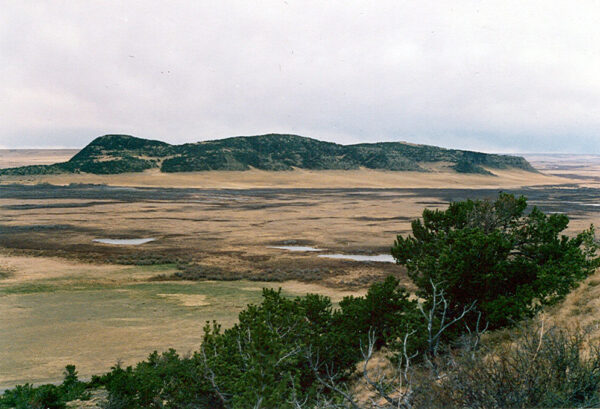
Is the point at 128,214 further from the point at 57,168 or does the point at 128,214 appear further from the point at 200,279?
the point at 57,168

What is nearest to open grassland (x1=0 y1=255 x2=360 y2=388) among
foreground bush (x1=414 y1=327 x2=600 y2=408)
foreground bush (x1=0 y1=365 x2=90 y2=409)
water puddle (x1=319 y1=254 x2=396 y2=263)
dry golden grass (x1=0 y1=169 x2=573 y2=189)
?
foreground bush (x1=0 y1=365 x2=90 y2=409)

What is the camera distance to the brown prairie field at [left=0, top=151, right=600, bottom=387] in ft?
56.6

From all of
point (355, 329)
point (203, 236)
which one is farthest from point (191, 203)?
point (355, 329)

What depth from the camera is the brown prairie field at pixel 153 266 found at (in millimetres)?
17266

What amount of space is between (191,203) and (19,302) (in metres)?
52.6

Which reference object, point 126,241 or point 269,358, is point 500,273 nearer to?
point 269,358

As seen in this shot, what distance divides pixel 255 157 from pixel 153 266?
120771 mm

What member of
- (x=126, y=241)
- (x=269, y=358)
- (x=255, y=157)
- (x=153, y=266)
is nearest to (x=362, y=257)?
(x=153, y=266)

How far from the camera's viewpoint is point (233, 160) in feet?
478

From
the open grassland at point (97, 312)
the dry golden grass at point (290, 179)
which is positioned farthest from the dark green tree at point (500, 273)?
the dry golden grass at point (290, 179)

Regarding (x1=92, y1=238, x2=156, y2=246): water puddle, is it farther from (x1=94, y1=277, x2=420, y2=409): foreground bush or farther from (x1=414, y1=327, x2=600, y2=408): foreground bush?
(x1=414, y1=327, x2=600, y2=408): foreground bush

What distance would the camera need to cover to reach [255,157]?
151m

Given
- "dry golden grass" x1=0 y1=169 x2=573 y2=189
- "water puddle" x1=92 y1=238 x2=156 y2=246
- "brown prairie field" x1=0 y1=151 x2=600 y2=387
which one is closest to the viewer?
"brown prairie field" x1=0 y1=151 x2=600 y2=387

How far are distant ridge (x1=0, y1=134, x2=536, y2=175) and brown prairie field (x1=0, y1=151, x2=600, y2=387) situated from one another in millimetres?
61549
